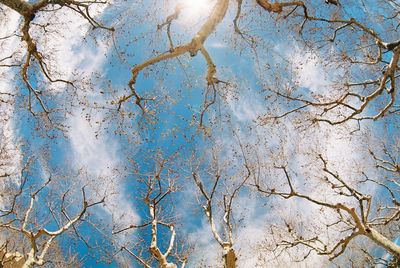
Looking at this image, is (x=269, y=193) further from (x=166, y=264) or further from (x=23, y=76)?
(x=23, y=76)

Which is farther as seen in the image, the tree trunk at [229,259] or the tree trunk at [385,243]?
the tree trunk at [229,259]

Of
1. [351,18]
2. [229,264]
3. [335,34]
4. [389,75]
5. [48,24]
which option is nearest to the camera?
[389,75]

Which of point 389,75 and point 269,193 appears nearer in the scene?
point 389,75

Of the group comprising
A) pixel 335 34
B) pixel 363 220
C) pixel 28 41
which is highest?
pixel 335 34

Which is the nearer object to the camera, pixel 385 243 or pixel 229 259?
pixel 385 243

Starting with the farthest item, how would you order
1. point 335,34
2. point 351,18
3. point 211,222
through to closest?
point 211,222 < point 335,34 < point 351,18

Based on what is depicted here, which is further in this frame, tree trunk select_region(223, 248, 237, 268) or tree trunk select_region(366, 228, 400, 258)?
tree trunk select_region(223, 248, 237, 268)

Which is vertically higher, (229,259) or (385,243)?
(385,243)

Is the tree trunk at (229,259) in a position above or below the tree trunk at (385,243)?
below

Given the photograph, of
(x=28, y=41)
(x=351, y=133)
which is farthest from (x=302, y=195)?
(x=28, y=41)

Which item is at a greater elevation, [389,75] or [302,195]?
[389,75]

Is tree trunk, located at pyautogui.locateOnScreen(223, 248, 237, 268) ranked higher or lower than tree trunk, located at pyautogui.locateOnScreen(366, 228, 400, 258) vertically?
lower

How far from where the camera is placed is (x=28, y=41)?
877cm

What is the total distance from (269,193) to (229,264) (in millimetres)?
2453
